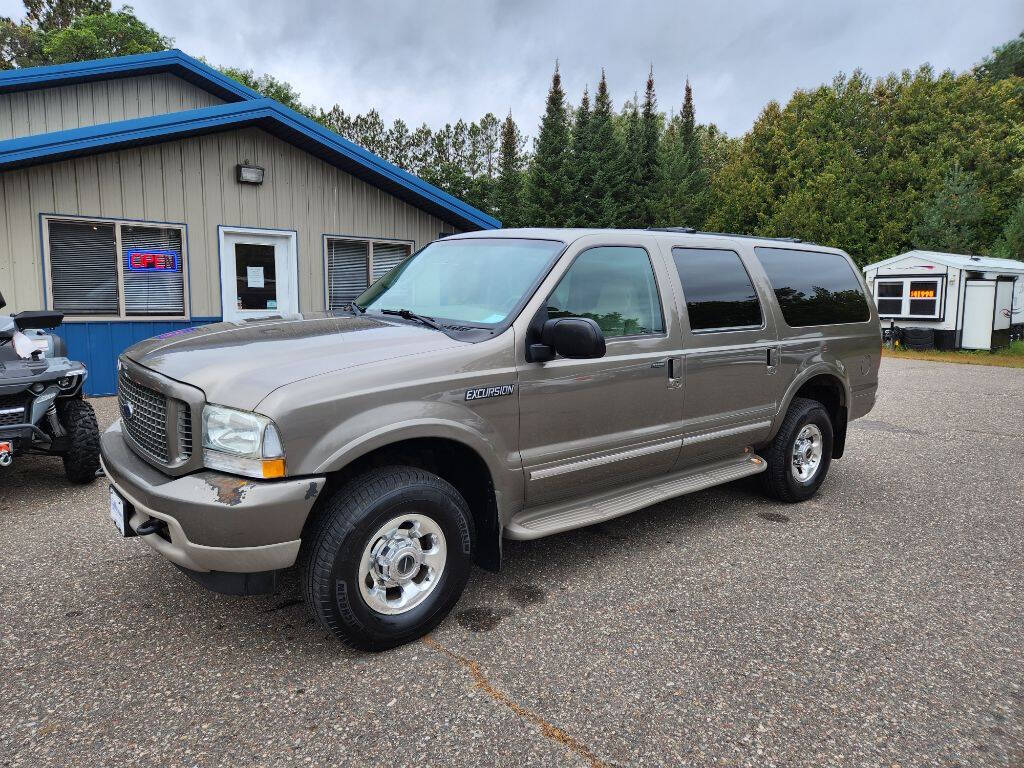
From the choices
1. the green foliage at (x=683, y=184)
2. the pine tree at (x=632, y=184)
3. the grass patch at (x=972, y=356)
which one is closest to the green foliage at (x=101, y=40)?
the pine tree at (x=632, y=184)

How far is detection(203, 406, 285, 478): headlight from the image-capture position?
103 inches

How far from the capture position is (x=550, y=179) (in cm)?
3875

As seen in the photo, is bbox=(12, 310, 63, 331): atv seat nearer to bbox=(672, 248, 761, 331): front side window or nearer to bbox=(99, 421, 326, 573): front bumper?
bbox=(99, 421, 326, 573): front bumper

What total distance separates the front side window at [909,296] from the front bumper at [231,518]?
67.4 feet

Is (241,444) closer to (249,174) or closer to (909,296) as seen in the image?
(249,174)

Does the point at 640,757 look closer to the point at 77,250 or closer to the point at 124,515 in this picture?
the point at 124,515

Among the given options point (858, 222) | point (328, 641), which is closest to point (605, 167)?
point (858, 222)

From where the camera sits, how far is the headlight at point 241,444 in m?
2.62

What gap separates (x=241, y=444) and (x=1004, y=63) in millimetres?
59533

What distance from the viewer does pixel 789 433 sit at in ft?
16.4

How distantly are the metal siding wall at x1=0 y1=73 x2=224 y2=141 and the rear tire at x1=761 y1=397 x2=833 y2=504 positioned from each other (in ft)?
38.8

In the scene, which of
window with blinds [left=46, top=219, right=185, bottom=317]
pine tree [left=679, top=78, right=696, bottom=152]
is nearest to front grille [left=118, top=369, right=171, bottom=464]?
window with blinds [left=46, top=219, right=185, bottom=317]

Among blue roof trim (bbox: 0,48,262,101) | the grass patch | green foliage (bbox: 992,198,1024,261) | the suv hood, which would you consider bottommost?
the grass patch

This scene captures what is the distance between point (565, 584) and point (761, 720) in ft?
4.41
